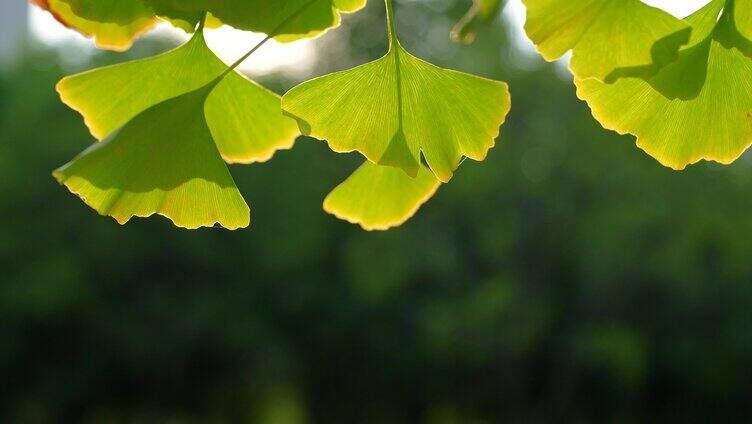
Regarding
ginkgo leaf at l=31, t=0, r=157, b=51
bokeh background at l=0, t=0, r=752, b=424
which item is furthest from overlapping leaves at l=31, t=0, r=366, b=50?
bokeh background at l=0, t=0, r=752, b=424

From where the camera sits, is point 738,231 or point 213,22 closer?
point 213,22

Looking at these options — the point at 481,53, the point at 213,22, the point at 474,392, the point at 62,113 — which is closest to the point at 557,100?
the point at 481,53

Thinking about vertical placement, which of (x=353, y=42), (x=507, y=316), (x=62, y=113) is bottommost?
(x=507, y=316)

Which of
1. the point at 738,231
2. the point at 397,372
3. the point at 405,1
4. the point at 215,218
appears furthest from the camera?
the point at 405,1

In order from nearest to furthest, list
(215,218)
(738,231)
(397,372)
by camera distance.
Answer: (215,218) → (738,231) → (397,372)

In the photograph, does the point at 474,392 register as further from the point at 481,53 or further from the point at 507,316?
the point at 481,53

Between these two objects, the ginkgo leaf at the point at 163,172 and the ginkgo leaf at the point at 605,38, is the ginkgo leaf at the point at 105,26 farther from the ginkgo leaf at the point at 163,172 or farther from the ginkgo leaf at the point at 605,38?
the ginkgo leaf at the point at 605,38

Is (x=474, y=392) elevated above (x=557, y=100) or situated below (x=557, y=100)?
below

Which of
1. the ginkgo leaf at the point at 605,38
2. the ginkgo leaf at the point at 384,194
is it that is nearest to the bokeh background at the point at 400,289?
the ginkgo leaf at the point at 384,194
